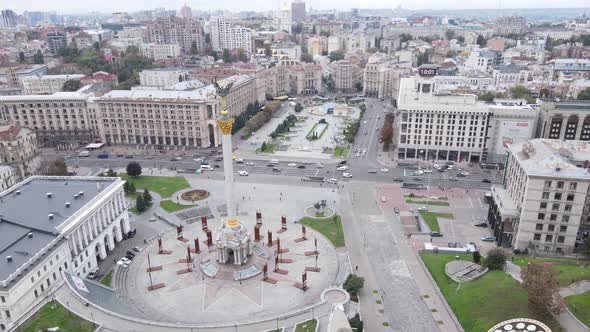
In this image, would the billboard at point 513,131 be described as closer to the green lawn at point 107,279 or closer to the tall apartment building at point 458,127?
the tall apartment building at point 458,127

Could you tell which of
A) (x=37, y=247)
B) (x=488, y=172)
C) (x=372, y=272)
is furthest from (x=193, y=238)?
(x=488, y=172)

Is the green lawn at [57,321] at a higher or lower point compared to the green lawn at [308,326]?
higher

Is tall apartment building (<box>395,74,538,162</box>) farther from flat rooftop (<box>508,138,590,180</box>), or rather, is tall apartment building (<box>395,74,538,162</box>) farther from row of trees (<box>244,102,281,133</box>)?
row of trees (<box>244,102,281,133</box>)

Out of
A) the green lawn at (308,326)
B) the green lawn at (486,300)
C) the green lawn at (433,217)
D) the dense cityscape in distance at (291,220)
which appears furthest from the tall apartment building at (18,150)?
the green lawn at (486,300)

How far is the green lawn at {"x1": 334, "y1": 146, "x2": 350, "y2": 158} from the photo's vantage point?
142 meters

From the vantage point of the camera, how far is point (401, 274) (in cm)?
7706

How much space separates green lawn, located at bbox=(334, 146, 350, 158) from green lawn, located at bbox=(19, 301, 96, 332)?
9611 centimetres

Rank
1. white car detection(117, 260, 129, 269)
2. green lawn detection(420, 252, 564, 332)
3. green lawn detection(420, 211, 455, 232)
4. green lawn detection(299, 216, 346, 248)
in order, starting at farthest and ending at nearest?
green lawn detection(420, 211, 455, 232) < green lawn detection(299, 216, 346, 248) < white car detection(117, 260, 129, 269) < green lawn detection(420, 252, 564, 332)

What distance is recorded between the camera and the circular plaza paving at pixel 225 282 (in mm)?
67500

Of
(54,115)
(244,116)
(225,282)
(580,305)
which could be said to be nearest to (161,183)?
(225,282)

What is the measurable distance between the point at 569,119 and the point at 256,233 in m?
92.1

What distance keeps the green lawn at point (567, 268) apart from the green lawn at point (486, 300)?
7.36 meters

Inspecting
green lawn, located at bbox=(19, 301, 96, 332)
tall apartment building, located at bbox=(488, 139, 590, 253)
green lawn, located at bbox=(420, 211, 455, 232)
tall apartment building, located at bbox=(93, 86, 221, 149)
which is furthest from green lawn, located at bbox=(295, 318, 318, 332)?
tall apartment building, located at bbox=(93, 86, 221, 149)

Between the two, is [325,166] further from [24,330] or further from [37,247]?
[24,330]
